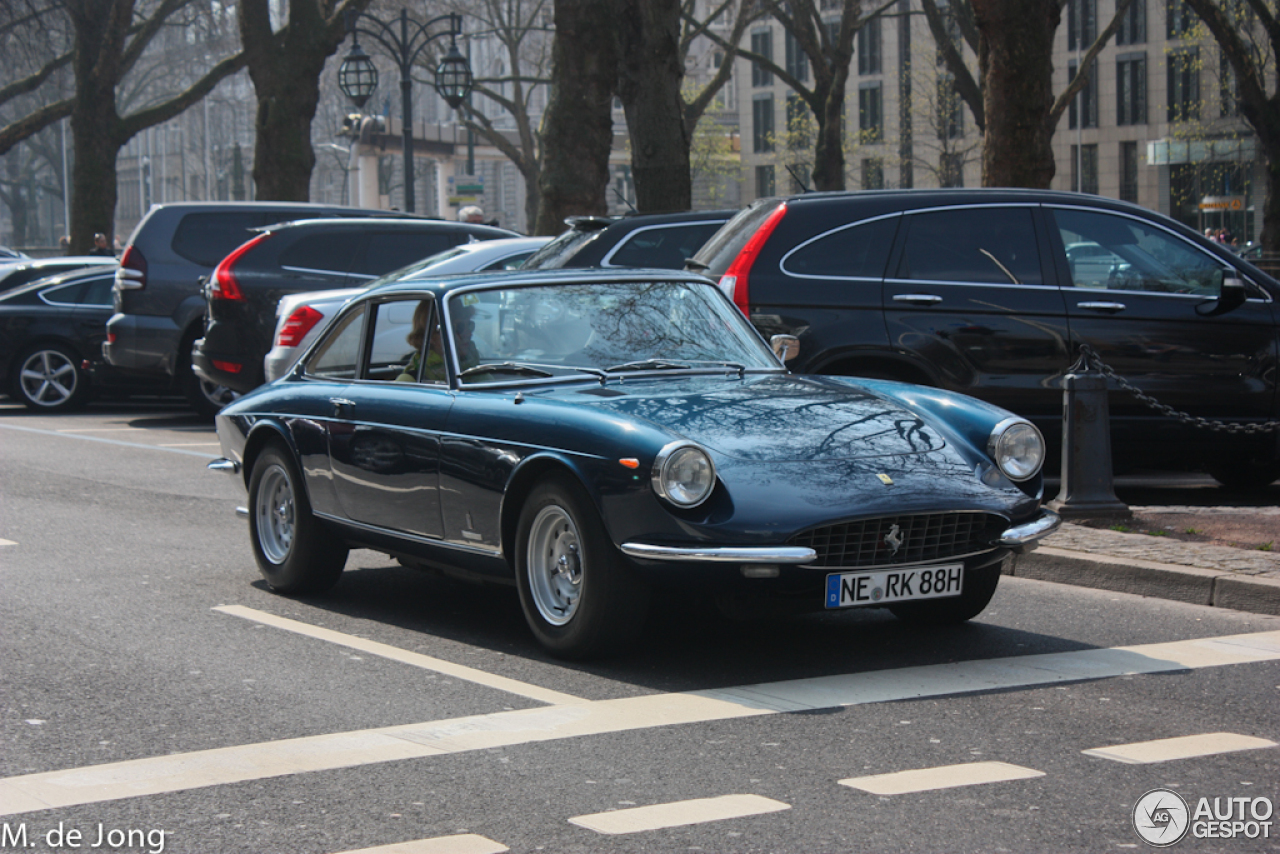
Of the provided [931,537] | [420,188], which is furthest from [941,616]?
[420,188]

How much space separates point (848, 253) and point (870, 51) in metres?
72.9

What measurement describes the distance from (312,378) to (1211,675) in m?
4.32

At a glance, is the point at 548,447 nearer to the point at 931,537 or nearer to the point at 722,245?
the point at 931,537

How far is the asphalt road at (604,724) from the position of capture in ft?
13.7

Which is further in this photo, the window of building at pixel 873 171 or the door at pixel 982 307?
the window of building at pixel 873 171

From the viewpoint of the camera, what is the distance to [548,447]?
6.01m

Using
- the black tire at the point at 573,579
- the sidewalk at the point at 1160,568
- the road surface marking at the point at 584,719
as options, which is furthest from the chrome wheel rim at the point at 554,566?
the sidewalk at the point at 1160,568

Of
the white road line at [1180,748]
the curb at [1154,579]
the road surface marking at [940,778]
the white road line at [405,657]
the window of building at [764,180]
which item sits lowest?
the white road line at [1180,748]

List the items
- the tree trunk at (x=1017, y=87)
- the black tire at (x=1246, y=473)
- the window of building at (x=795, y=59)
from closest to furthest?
the black tire at (x=1246, y=473) < the tree trunk at (x=1017, y=87) < the window of building at (x=795, y=59)

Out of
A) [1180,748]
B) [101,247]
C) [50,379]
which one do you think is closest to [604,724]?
[1180,748]

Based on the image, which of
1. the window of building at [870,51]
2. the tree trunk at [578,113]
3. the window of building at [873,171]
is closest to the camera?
the tree trunk at [578,113]

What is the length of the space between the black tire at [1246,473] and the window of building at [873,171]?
206 ft

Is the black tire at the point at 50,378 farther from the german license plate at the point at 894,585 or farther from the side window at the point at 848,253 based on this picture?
the german license plate at the point at 894,585

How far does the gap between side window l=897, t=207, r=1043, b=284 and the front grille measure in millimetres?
3925
